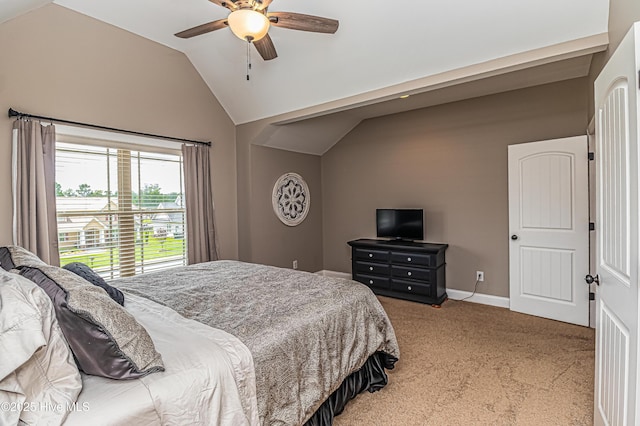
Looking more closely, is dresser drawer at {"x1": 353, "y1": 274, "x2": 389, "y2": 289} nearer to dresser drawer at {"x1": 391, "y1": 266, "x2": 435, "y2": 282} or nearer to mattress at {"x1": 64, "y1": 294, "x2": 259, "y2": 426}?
dresser drawer at {"x1": 391, "y1": 266, "x2": 435, "y2": 282}

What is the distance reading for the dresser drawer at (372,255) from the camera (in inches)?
173

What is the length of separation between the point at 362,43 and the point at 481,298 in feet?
11.0

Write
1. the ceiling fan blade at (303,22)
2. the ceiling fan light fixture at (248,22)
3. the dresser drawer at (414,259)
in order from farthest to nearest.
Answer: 1. the dresser drawer at (414,259)
2. the ceiling fan blade at (303,22)
3. the ceiling fan light fixture at (248,22)

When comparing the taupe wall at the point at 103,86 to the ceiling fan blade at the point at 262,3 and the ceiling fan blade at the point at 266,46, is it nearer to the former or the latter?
the ceiling fan blade at the point at 266,46

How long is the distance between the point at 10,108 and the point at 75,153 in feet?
1.81

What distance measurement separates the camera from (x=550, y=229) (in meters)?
3.57

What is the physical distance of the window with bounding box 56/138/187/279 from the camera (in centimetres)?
307

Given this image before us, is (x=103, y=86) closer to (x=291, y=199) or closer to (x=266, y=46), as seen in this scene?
(x=266, y=46)

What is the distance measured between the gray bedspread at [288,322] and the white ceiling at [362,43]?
6.58 ft

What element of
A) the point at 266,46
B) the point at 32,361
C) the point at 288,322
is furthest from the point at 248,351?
the point at 266,46

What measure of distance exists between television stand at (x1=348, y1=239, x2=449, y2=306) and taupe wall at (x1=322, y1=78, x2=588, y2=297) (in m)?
0.41

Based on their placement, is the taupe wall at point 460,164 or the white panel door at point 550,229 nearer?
the white panel door at point 550,229

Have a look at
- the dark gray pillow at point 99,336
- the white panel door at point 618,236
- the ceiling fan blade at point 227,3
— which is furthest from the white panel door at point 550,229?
the dark gray pillow at point 99,336

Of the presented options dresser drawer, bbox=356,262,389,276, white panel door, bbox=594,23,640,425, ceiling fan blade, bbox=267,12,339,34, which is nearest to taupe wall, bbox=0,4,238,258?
dresser drawer, bbox=356,262,389,276
